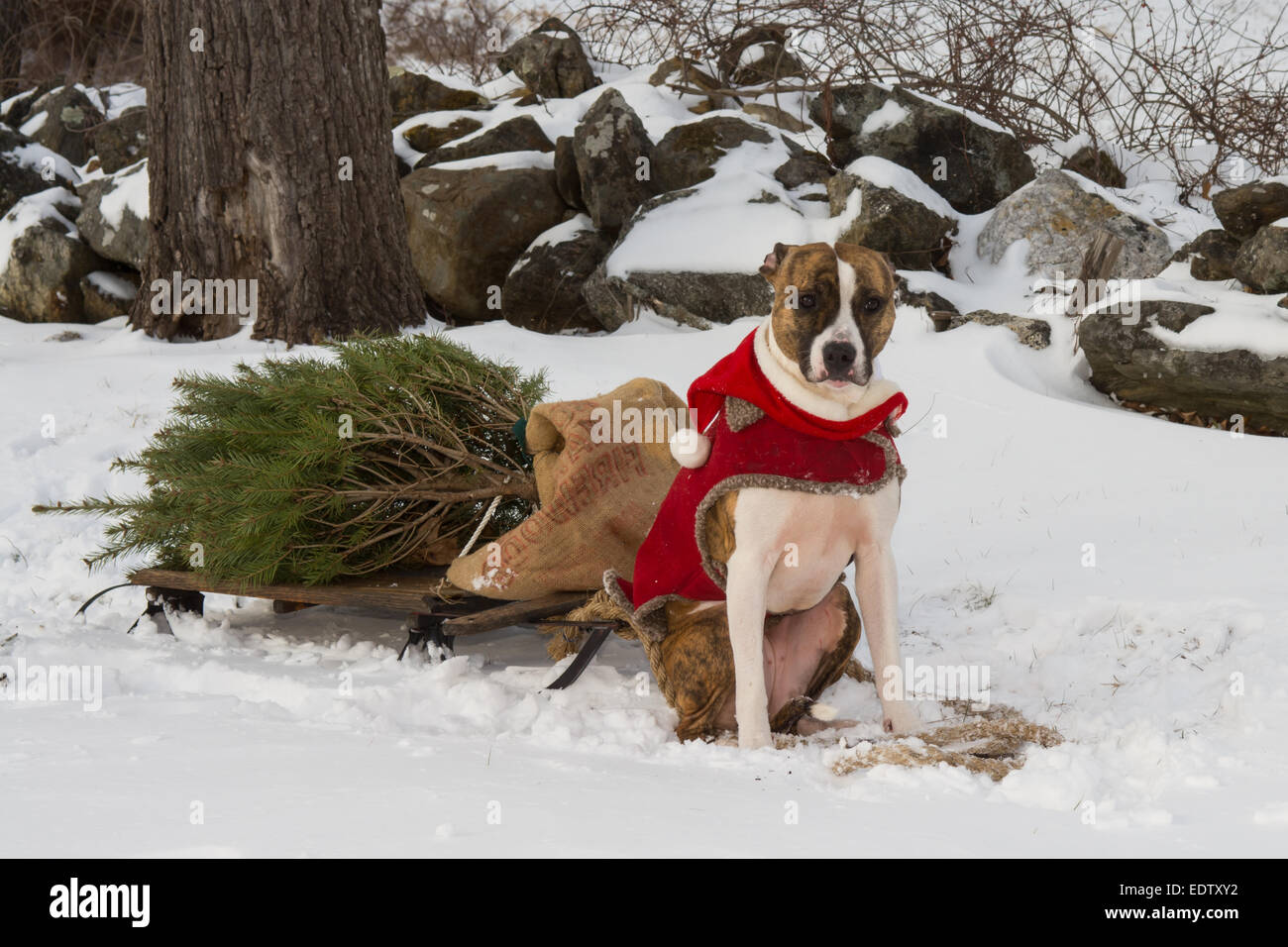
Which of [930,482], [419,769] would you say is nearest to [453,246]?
[930,482]

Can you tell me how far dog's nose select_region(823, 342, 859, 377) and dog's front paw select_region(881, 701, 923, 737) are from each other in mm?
959

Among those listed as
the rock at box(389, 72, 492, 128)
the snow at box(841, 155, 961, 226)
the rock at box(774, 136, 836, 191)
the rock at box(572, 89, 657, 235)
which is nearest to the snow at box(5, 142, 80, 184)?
the rock at box(389, 72, 492, 128)

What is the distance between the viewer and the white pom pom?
3.12 metres

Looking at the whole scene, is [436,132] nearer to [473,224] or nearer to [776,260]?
[473,224]

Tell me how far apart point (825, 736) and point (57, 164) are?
1060 centimetres

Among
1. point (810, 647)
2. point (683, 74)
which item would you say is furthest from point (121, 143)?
point (810, 647)

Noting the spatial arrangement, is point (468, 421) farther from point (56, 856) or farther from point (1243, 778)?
point (1243, 778)

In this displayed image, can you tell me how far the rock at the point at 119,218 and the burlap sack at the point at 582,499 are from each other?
6.38m

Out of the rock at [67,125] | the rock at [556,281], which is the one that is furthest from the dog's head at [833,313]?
the rock at [67,125]

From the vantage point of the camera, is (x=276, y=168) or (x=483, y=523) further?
(x=276, y=168)

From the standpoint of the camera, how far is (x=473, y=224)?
8.67 m

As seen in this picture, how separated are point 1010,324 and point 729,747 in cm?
486

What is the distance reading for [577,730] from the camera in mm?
3139

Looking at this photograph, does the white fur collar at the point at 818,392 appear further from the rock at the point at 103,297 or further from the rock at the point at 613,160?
the rock at the point at 103,297
